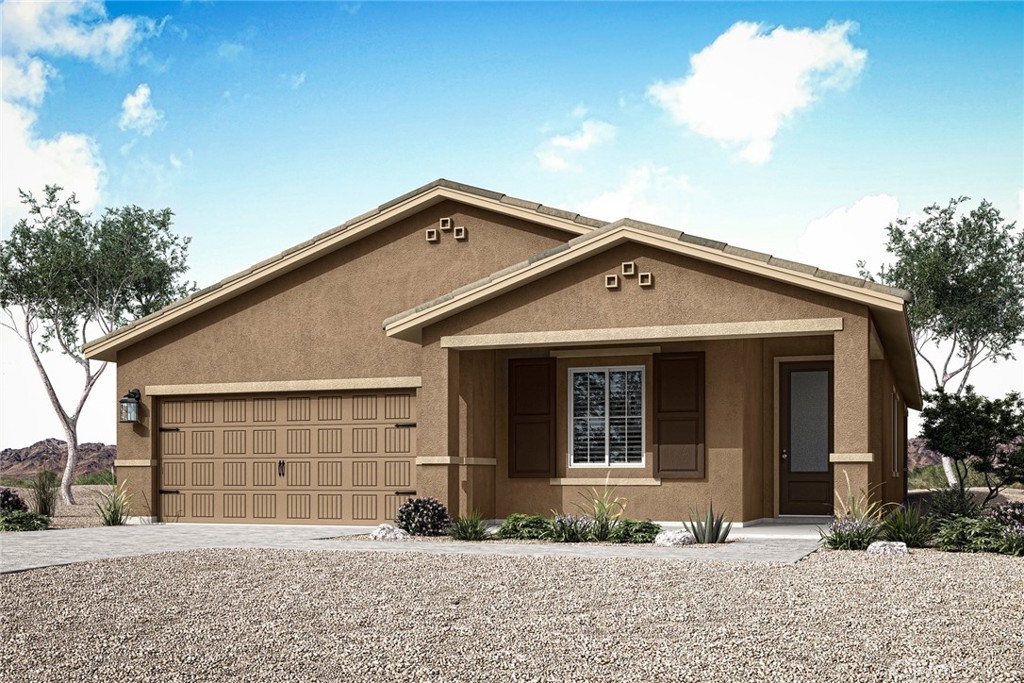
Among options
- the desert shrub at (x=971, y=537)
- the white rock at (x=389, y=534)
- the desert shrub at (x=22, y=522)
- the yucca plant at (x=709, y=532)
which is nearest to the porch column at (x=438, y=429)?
the white rock at (x=389, y=534)

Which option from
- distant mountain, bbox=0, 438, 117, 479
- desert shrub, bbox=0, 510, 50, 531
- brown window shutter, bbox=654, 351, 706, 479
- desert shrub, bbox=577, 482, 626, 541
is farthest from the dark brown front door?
distant mountain, bbox=0, 438, 117, 479

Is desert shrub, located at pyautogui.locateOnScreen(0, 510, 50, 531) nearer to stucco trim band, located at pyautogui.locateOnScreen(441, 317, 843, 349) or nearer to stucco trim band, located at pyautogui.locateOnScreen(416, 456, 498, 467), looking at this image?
stucco trim band, located at pyautogui.locateOnScreen(416, 456, 498, 467)

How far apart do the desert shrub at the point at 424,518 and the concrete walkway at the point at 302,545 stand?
983mm

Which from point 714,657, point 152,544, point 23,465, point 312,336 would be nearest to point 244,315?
point 312,336

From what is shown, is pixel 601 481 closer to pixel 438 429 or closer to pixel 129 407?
pixel 438 429

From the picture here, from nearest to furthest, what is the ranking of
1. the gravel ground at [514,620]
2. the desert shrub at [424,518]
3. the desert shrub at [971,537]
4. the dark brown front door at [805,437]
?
the gravel ground at [514,620] → the desert shrub at [971,537] → the desert shrub at [424,518] → the dark brown front door at [805,437]

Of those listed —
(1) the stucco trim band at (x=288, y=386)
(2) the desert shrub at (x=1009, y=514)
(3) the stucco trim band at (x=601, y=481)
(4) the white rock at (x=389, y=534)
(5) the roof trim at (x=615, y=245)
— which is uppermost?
(5) the roof trim at (x=615, y=245)

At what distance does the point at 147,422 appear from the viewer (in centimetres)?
1944

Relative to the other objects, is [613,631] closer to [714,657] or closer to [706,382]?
[714,657]

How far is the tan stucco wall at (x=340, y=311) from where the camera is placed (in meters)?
18.1

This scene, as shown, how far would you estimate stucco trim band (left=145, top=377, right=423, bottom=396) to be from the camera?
1778cm

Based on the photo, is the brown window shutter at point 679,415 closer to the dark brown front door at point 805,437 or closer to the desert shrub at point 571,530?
the dark brown front door at point 805,437

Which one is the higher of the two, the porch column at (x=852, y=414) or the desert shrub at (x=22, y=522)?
the porch column at (x=852, y=414)

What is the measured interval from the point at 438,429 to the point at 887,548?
6.42 m
